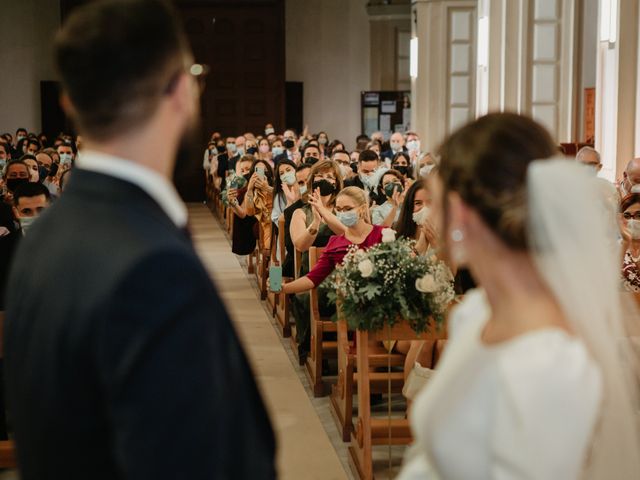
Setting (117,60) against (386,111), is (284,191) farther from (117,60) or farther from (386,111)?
(386,111)

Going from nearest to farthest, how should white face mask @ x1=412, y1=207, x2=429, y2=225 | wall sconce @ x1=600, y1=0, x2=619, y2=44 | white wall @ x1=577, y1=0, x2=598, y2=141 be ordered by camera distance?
1. white face mask @ x1=412, y1=207, x2=429, y2=225
2. wall sconce @ x1=600, y1=0, x2=619, y2=44
3. white wall @ x1=577, y1=0, x2=598, y2=141

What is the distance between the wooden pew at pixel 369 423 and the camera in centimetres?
567

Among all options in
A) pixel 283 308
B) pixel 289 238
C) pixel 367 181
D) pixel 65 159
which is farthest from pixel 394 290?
pixel 65 159

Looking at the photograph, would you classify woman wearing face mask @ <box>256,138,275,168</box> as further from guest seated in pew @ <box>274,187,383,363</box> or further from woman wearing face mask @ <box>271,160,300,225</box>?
guest seated in pew @ <box>274,187,383,363</box>

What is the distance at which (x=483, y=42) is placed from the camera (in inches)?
640

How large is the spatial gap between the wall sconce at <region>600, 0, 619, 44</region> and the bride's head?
9.67m

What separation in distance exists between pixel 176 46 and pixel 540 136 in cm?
83

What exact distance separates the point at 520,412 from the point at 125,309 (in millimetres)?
843

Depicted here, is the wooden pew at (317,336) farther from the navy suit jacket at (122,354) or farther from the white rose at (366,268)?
the navy suit jacket at (122,354)

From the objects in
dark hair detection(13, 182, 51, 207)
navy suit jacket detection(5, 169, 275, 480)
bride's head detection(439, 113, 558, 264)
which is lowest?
dark hair detection(13, 182, 51, 207)

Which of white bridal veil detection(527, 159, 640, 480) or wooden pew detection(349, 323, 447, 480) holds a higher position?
white bridal veil detection(527, 159, 640, 480)

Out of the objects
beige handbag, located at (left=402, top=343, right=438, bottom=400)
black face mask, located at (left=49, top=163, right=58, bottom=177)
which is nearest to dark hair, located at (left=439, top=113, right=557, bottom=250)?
beige handbag, located at (left=402, top=343, right=438, bottom=400)

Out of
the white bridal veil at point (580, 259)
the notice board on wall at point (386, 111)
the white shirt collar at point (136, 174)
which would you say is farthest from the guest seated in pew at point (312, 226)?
the notice board on wall at point (386, 111)

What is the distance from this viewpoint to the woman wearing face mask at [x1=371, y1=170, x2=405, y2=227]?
10.1m
